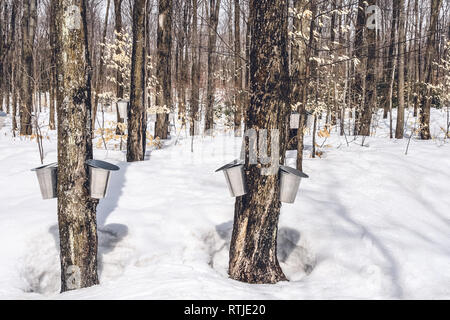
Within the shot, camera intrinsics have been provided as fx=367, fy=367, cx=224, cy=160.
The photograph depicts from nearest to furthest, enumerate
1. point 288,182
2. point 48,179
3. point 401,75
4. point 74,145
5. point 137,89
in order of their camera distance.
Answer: point 74,145 → point 48,179 → point 288,182 → point 137,89 → point 401,75

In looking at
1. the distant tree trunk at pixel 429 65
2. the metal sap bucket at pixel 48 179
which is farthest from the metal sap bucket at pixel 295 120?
the distant tree trunk at pixel 429 65

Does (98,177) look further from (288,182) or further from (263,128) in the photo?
(288,182)

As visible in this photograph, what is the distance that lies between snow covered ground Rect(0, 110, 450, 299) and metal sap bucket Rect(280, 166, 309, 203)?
0.84 m

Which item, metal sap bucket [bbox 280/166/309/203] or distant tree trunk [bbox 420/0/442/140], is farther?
distant tree trunk [bbox 420/0/442/140]

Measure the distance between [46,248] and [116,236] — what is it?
75 centimetres

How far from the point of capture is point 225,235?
448 centimetres

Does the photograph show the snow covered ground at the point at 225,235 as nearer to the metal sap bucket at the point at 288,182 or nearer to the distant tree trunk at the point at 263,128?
the distant tree trunk at the point at 263,128

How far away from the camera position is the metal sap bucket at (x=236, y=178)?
3395 millimetres

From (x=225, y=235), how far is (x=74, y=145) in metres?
2.09

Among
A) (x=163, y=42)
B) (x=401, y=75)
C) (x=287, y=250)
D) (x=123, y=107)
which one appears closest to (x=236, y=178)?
(x=287, y=250)

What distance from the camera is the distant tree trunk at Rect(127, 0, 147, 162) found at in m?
7.14

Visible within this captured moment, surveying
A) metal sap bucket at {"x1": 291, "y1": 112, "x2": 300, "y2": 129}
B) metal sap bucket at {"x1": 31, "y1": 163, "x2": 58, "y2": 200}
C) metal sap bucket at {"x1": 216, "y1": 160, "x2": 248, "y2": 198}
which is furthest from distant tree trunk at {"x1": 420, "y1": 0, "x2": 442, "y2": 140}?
metal sap bucket at {"x1": 31, "y1": 163, "x2": 58, "y2": 200}

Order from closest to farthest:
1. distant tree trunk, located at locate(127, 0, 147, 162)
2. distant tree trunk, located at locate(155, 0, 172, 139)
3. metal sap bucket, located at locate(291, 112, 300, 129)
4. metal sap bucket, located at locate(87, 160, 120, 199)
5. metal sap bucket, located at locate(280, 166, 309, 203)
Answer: metal sap bucket, located at locate(87, 160, 120, 199) → metal sap bucket, located at locate(280, 166, 309, 203) → metal sap bucket, located at locate(291, 112, 300, 129) → distant tree trunk, located at locate(127, 0, 147, 162) → distant tree trunk, located at locate(155, 0, 172, 139)

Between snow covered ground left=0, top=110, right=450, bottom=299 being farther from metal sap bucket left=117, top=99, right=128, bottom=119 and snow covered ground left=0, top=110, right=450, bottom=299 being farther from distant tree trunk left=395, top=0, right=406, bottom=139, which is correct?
distant tree trunk left=395, top=0, right=406, bottom=139
